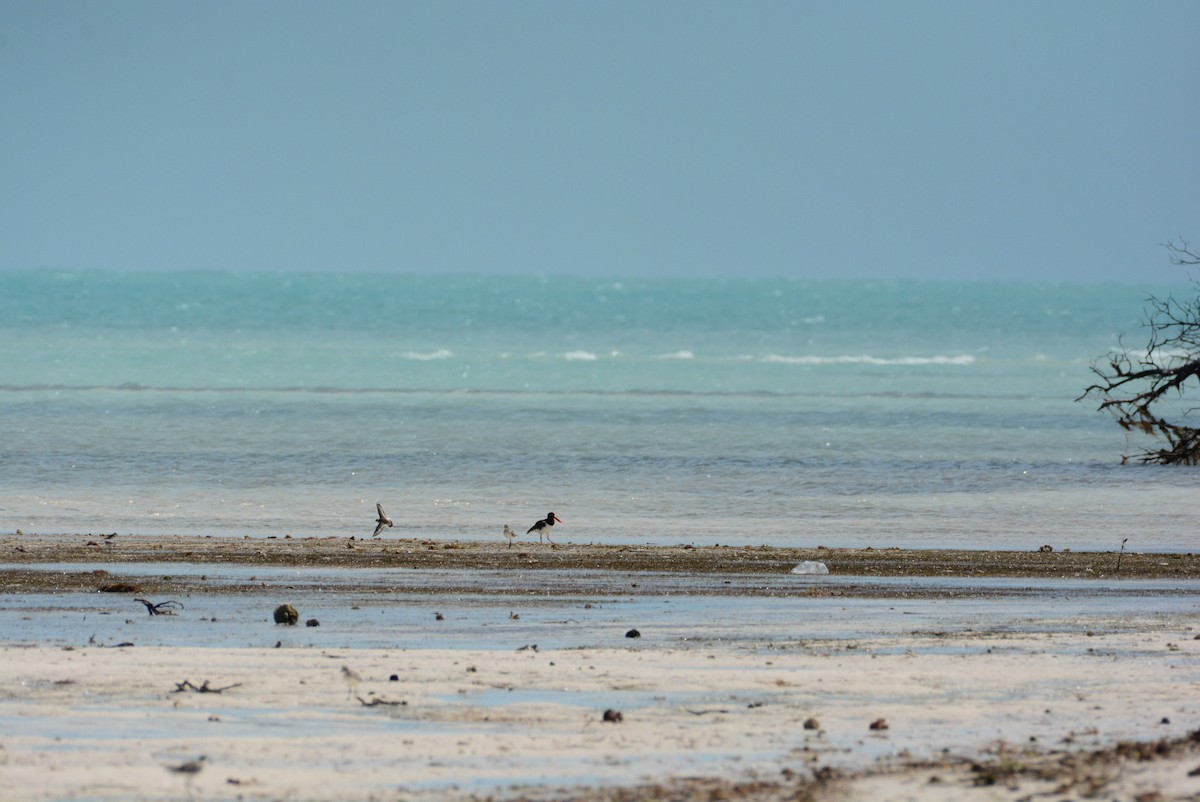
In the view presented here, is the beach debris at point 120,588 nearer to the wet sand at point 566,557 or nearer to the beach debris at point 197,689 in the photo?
the wet sand at point 566,557

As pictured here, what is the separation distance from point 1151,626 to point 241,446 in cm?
2038

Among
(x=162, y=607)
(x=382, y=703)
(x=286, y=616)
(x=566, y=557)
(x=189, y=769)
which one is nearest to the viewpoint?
(x=189, y=769)

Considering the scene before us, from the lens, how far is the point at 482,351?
6800 centimetres

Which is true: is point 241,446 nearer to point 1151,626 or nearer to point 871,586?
point 871,586

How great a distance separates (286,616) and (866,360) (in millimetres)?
55338

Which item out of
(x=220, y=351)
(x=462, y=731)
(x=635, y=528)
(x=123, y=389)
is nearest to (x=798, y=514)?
(x=635, y=528)

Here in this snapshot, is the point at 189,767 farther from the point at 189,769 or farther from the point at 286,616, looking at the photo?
the point at 286,616

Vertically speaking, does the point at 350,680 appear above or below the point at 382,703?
above

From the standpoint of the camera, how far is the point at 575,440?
32.0 metres

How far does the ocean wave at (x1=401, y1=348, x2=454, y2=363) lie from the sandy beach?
154 ft

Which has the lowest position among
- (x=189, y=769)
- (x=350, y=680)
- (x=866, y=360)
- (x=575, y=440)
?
(x=189, y=769)

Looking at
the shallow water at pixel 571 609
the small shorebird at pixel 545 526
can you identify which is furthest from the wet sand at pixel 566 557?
the shallow water at pixel 571 609

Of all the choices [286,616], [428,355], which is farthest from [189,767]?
[428,355]

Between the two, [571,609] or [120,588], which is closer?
[571,609]
